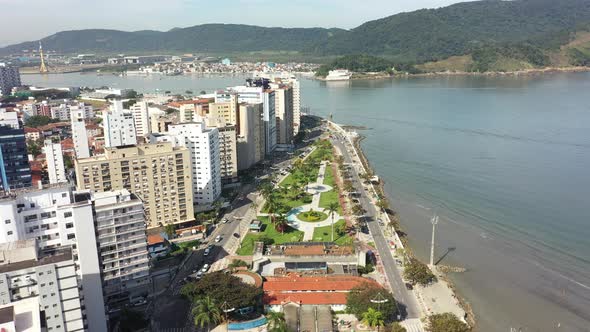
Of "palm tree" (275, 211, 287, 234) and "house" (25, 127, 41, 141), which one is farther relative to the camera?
"house" (25, 127, 41, 141)

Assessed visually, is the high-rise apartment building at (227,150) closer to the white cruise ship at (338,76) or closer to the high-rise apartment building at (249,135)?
the high-rise apartment building at (249,135)

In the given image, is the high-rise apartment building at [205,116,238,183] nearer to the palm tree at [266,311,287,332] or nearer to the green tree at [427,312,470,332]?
the palm tree at [266,311,287,332]

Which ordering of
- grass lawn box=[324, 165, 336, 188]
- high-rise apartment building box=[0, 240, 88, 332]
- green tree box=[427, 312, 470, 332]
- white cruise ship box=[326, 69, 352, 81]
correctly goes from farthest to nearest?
white cruise ship box=[326, 69, 352, 81] → grass lawn box=[324, 165, 336, 188] → green tree box=[427, 312, 470, 332] → high-rise apartment building box=[0, 240, 88, 332]

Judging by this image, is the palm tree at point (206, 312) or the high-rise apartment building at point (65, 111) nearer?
the palm tree at point (206, 312)

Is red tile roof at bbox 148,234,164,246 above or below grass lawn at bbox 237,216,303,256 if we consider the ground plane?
above

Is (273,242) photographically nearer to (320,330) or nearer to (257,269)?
(257,269)

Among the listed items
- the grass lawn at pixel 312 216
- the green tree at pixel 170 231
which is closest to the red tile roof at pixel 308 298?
the green tree at pixel 170 231

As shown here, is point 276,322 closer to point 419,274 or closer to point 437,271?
point 419,274


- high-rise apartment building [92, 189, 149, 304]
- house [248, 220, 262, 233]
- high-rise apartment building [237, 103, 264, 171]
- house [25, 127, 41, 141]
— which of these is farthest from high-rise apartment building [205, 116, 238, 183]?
house [25, 127, 41, 141]
